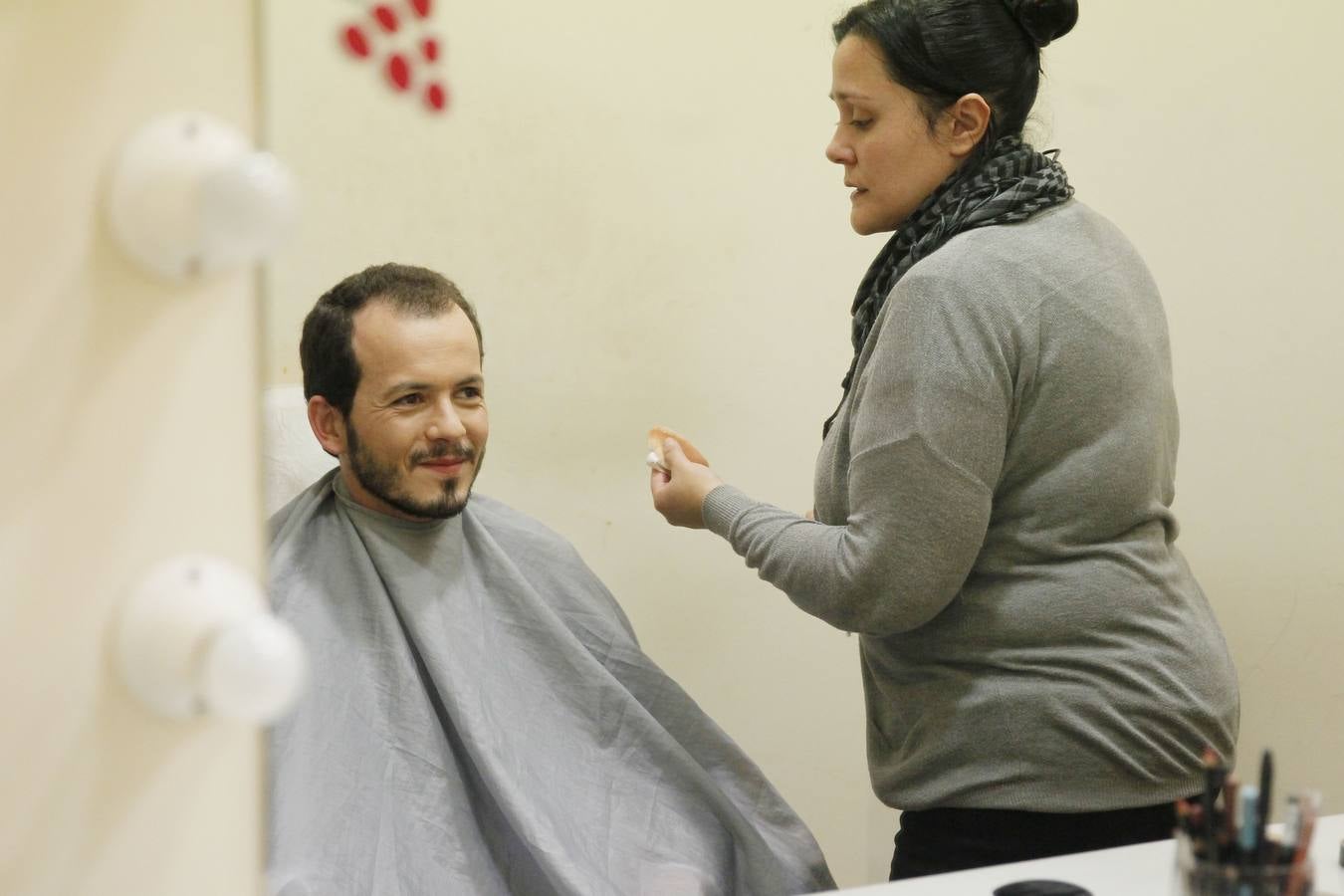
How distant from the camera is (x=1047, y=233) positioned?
1.40 m

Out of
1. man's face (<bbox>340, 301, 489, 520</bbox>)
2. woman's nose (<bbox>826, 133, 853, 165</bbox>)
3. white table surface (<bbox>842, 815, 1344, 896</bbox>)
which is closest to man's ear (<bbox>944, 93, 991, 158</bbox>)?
woman's nose (<bbox>826, 133, 853, 165</bbox>)

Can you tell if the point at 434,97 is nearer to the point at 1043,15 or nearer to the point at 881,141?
the point at 881,141

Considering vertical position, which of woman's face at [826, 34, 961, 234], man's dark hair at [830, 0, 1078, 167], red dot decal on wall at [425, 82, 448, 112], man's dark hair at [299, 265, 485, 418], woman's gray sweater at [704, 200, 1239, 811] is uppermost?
man's dark hair at [830, 0, 1078, 167]

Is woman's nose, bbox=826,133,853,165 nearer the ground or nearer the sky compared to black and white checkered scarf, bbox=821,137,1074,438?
nearer the sky

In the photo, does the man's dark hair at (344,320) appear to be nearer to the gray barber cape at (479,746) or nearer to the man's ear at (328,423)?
the man's ear at (328,423)

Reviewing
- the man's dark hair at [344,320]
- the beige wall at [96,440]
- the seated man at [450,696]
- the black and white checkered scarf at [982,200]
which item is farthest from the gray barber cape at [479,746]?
the beige wall at [96,440]

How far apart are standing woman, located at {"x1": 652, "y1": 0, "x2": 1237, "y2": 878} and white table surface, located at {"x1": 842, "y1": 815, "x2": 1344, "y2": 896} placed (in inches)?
6.1

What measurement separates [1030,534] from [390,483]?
2.59 ft

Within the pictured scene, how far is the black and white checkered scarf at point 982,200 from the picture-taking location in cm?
142

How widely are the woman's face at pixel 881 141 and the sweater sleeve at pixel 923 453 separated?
0.21 meters

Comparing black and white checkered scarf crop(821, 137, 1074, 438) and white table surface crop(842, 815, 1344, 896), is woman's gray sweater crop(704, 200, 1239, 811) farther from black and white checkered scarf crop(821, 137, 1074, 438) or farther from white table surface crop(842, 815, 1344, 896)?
white table surface crop(842, 815, 1344, 896)

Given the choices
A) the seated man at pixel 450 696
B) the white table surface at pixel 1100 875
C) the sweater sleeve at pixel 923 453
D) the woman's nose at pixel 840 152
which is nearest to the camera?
the white table surface at pixel 1100 875

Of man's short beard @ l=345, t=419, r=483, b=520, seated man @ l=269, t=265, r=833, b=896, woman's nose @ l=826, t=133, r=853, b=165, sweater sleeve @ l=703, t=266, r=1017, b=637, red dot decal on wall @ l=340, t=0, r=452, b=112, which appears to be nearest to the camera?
red dot decal on wall @ l=340, t=0, r=452, b=112

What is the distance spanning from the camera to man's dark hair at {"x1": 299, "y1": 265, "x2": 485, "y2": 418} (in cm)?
166
